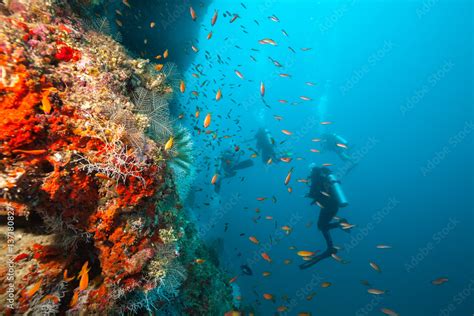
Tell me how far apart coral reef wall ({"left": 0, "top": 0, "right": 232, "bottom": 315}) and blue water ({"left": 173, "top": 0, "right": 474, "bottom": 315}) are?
1252cm

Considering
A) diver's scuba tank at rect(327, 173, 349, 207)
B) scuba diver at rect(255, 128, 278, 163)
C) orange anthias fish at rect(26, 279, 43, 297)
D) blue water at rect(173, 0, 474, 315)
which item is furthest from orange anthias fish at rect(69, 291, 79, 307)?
scuba diver at rect(255, 128, 278, 163)

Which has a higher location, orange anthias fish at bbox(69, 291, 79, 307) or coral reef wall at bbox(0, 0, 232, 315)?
coral reef wall at bbox(0, 0, 232, 315)

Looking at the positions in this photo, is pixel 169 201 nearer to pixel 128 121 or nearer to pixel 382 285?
pixel 128 121

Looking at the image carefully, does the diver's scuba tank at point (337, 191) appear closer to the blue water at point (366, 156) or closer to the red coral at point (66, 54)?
the blue water at point (366, 156)

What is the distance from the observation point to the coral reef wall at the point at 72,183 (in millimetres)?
2053

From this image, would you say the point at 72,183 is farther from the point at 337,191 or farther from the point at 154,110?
the point at 337,191

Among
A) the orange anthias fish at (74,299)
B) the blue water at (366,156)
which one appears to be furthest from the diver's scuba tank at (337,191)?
the orange anthias fish at (74,299)

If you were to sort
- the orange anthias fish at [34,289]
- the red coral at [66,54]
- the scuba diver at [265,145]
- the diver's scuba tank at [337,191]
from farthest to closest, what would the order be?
the scuba diver at [265,145], the diver's scuba tank at [337,191], the red coral at [66,54], the orange anthias fish at [34,289]

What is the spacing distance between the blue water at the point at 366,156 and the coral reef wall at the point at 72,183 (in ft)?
41.1

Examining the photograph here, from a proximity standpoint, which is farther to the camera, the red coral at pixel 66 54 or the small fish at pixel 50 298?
the red coral at pixel 66 54

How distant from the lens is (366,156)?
10094 centimetres

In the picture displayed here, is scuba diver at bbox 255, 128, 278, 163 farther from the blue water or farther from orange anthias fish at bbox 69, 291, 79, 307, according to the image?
orange anthias fish at bbox 69, 291, 79, 307

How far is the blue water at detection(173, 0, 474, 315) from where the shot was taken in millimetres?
33688

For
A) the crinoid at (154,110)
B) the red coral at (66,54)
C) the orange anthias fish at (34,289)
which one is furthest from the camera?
the crinoid at (154,110)
